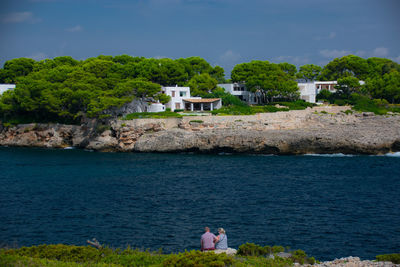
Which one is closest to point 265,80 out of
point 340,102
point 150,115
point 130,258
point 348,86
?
point 340,102

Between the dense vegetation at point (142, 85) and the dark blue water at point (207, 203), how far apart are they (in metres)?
19.3

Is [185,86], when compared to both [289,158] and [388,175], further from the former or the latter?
[388,175]

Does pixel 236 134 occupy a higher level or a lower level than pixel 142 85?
lower

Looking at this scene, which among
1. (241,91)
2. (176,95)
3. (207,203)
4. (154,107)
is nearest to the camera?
(207,203)

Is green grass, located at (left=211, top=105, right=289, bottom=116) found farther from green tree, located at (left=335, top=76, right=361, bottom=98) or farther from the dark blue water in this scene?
green tree, located at (left=335, top=76, right=361, bottom=98)

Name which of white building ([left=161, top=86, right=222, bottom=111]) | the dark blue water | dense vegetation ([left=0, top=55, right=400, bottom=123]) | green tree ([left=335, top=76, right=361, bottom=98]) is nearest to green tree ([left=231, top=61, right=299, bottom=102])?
dense vegetation ([left=0, top=55, right=400, bottom=123])

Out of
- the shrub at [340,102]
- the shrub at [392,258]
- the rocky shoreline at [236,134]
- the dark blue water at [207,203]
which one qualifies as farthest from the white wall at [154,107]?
the shrub at [392,258]

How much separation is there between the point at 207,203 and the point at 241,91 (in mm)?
64845

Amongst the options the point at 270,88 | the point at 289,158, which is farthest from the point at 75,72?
the point at 289,158

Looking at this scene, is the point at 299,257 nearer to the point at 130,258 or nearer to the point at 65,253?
the point at 130,258

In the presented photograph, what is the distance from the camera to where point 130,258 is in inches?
709

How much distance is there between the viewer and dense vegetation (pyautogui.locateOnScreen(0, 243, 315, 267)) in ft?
53.3

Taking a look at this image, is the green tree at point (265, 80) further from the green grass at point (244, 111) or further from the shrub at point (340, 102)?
the green grass at point (244, 111)

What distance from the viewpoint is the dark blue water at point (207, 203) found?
25281 millimetres
